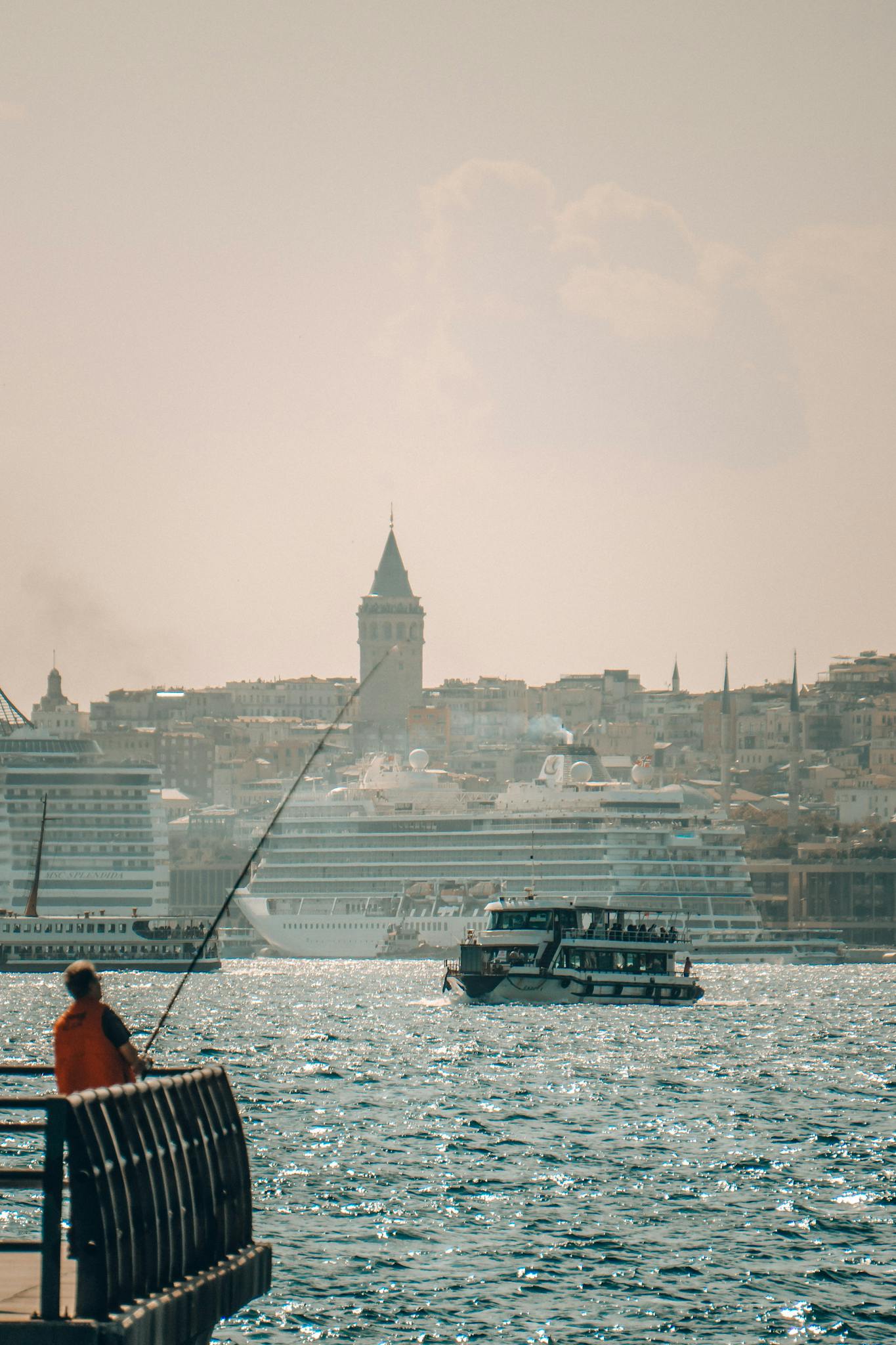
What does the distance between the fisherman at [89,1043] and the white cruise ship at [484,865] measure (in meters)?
96.6

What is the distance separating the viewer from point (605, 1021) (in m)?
55.3

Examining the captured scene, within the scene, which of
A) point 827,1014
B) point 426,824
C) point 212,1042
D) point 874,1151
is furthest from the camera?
point 426,824

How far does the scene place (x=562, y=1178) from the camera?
23.8 meters

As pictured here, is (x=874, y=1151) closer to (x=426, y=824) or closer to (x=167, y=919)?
(x=167, y=919)

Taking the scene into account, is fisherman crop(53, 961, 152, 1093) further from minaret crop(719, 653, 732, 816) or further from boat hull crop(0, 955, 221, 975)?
minaret crop(719, 653, 732, 816)

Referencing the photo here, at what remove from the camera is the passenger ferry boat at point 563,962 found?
6247 centimetres

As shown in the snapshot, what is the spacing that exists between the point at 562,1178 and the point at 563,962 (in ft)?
129

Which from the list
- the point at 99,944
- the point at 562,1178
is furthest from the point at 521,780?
the point at 562,1178

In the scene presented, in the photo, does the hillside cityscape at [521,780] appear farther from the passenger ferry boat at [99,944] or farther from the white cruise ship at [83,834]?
the passenger ferry boat at [99,944]

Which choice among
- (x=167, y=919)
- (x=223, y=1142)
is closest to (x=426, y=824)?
(x=167, y=919)

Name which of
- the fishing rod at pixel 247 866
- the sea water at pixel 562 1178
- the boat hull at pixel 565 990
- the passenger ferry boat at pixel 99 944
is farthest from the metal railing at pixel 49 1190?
the passenger ferry boat at pixel 99 944

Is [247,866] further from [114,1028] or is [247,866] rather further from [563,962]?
[563,962]

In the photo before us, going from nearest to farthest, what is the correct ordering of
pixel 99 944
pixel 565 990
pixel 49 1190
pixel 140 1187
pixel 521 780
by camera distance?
pixel 49 1190 → pixel 140 1187 → pixel 565 990 → pixel 99 944 → pixel 521 780

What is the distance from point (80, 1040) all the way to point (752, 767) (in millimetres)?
186113
